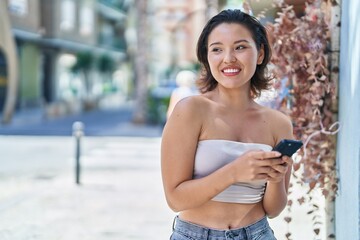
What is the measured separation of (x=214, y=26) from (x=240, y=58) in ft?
0.50

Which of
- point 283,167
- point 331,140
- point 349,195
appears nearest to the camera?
point 283,167

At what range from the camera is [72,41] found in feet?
117

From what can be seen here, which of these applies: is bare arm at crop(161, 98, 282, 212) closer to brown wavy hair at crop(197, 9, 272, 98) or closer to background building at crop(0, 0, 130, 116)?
brown wavy hair at crop(197, 9, 272, 98)

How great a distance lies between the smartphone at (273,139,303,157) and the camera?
1.80 metres

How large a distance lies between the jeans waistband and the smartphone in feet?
1.16

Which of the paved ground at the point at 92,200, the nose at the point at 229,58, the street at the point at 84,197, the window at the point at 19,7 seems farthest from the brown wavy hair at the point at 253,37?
the window at the point at 19,7

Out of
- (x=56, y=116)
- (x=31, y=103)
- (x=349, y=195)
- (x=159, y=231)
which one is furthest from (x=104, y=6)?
(x=349, y=195)

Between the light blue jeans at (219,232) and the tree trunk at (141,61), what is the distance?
1976 cm

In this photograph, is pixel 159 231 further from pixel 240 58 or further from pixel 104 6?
pixel 104 6

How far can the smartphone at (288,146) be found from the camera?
180 centimetres

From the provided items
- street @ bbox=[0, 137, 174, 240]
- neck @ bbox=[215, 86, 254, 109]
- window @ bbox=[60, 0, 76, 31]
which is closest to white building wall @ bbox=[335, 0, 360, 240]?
neck @ bbox=[215, 86, 254, 109]

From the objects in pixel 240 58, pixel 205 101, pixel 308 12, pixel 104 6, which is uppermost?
pixel 104 6

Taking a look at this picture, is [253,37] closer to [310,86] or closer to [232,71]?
[232,71]

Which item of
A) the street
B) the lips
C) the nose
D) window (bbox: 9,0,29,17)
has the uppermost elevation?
window (bbox: 9,0,29,17)
